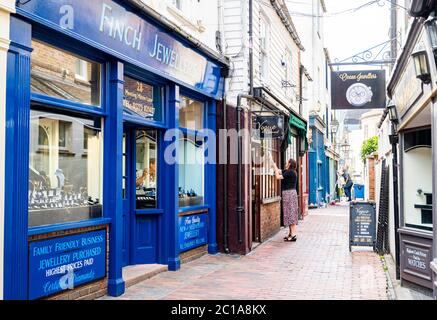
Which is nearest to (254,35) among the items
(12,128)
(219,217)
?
(219,217)

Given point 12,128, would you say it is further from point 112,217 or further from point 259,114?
point 259,114

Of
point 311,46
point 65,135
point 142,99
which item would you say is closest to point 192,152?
point 142,99

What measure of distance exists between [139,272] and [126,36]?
135 inches

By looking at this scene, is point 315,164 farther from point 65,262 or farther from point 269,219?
point 65,262

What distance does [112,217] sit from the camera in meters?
6.47

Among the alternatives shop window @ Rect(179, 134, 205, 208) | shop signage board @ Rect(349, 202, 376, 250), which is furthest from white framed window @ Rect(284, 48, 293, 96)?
shop window @ Rect(179, 134, 205, 208)

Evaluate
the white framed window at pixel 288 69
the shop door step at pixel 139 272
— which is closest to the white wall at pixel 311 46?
the white framed window at pixel 288 69

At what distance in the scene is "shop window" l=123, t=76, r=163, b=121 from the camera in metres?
7.32

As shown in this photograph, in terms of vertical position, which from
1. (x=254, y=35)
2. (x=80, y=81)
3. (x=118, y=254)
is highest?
(x=254, y=35)

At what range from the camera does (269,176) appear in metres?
12.6

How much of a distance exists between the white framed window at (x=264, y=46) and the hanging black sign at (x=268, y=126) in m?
1.14

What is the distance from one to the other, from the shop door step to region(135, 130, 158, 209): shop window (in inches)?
38.3

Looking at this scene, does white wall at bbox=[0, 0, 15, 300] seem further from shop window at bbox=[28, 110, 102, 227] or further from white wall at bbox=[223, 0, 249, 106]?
white wall at bbox=[223, 0, 249, 106]

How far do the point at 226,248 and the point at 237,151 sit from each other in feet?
6.41
